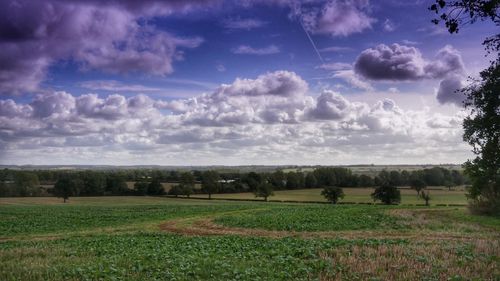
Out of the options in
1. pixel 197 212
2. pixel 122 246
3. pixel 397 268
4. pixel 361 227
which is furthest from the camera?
pixel 197 212

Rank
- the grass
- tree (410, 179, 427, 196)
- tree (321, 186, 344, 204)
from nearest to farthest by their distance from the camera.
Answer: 1. the grass
2. tree (321, 186, 344, 204)
3. tree (410, 179, 427, 196)

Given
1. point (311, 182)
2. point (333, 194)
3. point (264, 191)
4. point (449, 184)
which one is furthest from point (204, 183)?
point (449, 184)

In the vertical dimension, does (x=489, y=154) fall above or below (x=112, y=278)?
above

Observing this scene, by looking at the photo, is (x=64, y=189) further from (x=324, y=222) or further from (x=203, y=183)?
(x=324, y=222)

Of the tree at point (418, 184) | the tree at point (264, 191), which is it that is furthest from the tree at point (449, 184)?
the tree at point (264, 191)

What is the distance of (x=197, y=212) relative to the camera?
215 feet

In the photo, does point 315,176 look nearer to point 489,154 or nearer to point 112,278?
point 489,154

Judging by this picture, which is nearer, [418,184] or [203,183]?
[418,184]

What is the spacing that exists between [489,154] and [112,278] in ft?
134

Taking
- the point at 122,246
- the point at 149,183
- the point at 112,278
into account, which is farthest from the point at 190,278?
the point at 149,183

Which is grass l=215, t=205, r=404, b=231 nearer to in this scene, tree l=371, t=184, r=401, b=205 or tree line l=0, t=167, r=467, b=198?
tree l=371, t=184, r=401, b=205

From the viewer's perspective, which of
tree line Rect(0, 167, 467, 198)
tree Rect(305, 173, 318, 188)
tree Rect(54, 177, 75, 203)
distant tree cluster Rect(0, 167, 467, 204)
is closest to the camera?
tree Rect(54, 177, 75, 203)

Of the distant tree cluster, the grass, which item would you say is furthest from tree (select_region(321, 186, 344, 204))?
the grass

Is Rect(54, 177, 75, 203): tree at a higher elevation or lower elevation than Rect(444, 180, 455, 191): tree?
lower
